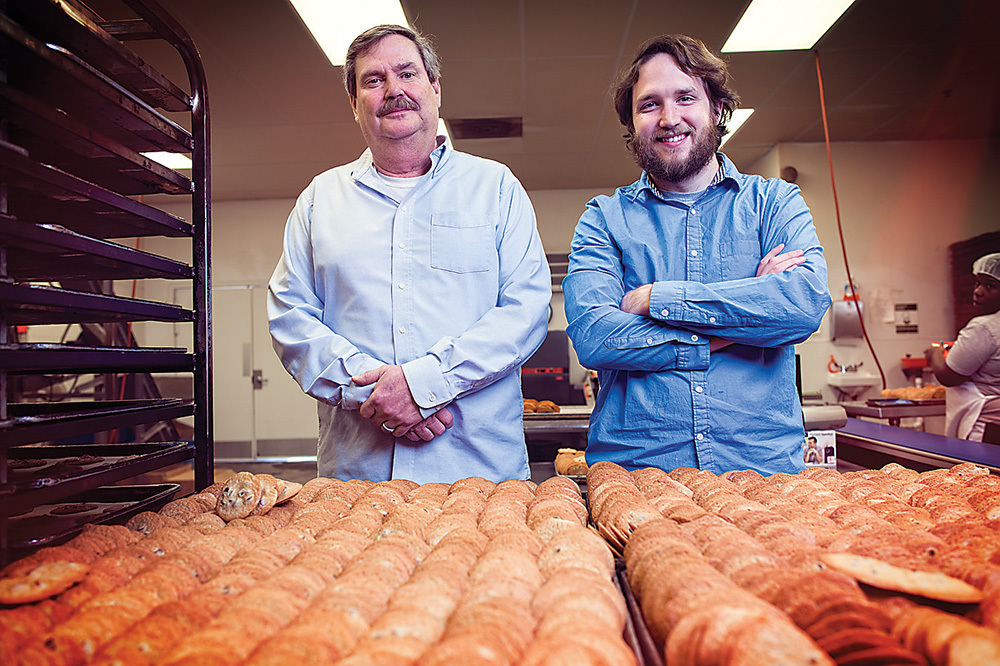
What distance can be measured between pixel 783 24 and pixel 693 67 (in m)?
2.94

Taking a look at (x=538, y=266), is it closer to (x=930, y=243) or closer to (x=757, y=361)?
(x=757, y=361)

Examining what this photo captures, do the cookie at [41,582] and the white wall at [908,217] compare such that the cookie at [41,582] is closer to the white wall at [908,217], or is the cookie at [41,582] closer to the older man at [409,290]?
the older man at [409,290]

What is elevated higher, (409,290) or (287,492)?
(409,290)

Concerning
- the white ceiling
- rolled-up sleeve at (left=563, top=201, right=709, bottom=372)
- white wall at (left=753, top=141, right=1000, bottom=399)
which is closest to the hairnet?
the white ceiling

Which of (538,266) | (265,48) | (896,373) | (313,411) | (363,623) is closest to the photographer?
(363,623)

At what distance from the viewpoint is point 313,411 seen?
797 centimetres

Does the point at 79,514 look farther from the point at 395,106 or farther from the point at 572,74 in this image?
the point at 572,74

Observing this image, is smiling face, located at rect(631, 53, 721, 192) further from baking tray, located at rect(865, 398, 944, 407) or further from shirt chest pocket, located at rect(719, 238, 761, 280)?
baking tray, located at rect(865, 398, 944, 407)

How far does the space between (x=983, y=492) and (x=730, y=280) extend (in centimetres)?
76

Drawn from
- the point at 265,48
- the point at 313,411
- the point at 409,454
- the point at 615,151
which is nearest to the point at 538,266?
the point at 409,454

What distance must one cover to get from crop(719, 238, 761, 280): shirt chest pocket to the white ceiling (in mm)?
2584

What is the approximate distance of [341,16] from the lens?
371cm

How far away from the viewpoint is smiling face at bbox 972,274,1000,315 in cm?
367

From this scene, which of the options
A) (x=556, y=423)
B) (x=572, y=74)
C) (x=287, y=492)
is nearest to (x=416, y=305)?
(x=287, y=492)
